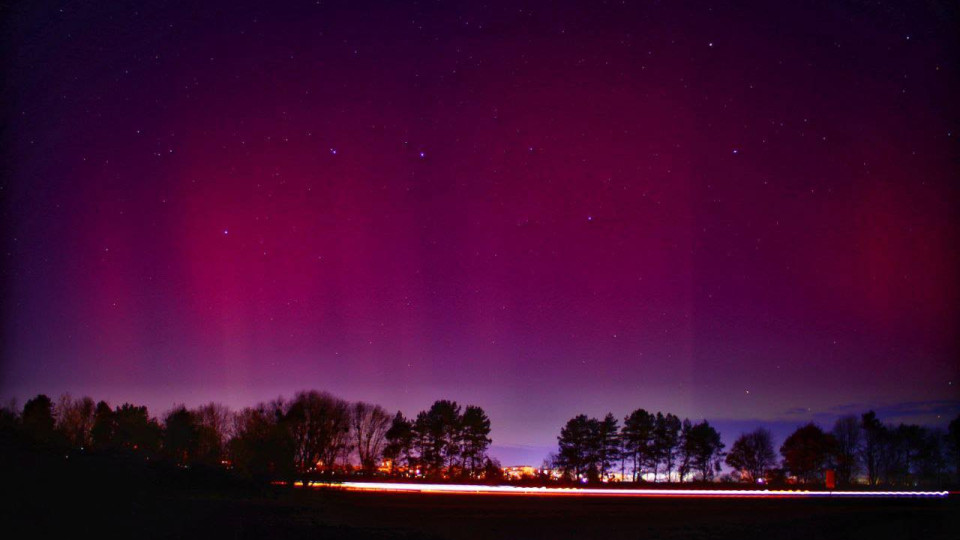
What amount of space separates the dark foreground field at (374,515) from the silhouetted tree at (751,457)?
166 feet

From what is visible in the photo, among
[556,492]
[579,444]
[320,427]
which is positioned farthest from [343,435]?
[556,492]

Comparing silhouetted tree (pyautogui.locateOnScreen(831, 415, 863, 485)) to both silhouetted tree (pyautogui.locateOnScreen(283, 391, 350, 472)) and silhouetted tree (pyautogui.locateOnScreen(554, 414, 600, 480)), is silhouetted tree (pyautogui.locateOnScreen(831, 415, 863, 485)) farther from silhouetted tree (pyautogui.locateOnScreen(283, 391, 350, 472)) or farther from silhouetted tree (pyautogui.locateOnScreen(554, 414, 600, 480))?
silhouetted tree (pyautogui.locateOnScreen(283, 391, 350, 472))

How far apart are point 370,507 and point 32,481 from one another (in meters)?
7.89

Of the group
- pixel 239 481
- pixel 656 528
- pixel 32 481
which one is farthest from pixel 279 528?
pixel 239 481

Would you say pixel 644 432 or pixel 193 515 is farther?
pixel 644 432

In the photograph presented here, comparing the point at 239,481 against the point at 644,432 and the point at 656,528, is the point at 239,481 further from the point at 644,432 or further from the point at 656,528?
the point at 644,432

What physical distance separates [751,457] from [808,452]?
5.85 metres

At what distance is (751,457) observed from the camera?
7194 centimetres

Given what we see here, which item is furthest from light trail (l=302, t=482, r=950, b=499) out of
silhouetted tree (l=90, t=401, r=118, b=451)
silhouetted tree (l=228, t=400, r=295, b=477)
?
silhouetted tree (l=90, t=401, r=118, b=451)

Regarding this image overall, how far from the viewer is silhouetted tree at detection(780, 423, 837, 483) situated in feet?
222

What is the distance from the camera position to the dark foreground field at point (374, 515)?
12172mm

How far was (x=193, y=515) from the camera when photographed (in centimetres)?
1381

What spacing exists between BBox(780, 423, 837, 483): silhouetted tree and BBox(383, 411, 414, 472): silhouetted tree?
3767cm

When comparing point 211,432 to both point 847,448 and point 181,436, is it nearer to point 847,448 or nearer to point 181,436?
point 181,436
